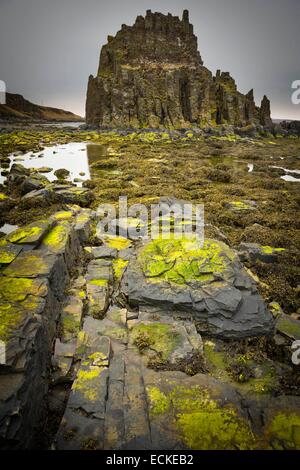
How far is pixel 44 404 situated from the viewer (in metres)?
3.64

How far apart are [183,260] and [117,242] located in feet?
10.7

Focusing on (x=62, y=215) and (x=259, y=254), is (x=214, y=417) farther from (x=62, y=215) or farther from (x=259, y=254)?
(x=62, y=215)

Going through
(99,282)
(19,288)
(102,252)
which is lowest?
(99,282)

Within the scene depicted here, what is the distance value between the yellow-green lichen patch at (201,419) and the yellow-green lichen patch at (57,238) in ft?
13.6

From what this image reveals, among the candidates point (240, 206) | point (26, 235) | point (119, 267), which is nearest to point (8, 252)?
point (26, 235)

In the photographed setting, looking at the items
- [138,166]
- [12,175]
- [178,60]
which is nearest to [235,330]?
[12,175]

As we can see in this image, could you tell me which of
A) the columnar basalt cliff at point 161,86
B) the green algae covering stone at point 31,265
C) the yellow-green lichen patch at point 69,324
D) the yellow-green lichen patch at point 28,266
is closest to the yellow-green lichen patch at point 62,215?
the green algae covering stone at point 31,265

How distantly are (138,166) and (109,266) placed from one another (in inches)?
721

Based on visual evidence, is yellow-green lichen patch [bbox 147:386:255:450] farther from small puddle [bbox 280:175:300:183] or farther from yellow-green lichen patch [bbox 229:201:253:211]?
small puddle [bbox 280:175:300:183]

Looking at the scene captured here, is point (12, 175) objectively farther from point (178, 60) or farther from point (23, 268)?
point (178, 60)

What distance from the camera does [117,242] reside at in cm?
895

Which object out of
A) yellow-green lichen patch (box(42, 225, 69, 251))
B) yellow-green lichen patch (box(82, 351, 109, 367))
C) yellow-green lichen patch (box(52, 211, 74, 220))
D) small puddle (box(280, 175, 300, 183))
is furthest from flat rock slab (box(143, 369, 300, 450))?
small puddle (box(280, 175, 300, 183))

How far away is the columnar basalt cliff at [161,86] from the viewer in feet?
259

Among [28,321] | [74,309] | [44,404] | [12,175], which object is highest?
[12,175]
